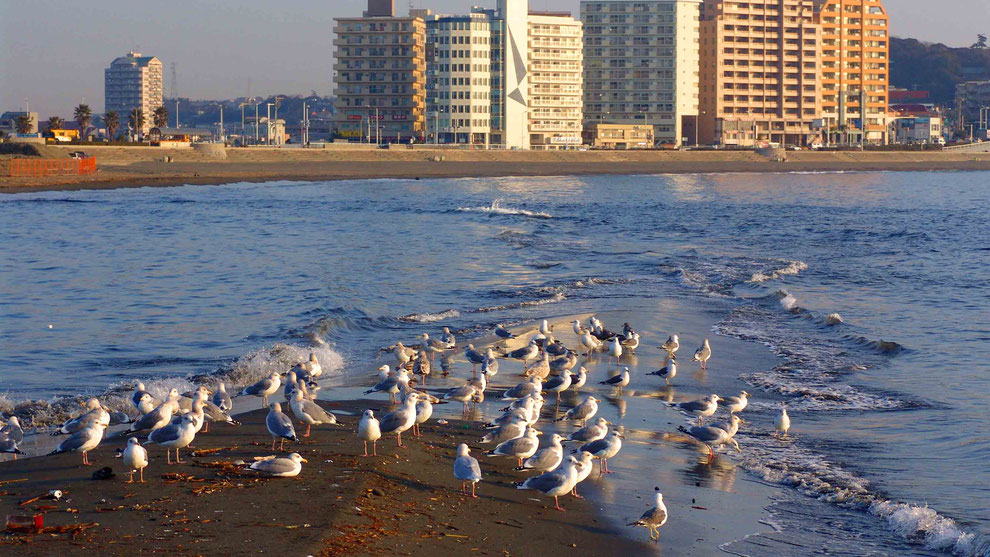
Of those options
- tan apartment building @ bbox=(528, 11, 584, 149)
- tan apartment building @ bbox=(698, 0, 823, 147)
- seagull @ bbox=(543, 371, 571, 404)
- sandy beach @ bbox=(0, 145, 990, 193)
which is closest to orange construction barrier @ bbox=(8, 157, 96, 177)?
sandy beach @ bbox=(0, 145, 990, 193)

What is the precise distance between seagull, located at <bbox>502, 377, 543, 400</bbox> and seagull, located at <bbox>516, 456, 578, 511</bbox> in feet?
9.69

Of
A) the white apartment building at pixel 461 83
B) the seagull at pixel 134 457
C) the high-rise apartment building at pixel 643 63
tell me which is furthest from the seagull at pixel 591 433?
the high-rise apartment building at pixel 643 63

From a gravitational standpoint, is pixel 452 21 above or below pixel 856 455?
above

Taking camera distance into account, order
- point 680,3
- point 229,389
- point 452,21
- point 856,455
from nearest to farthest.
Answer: point 856,455 < point 229,389 < point 452,21 < point 680,3

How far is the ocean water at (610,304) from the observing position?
29.8 ft

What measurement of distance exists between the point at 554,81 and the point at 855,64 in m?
52.2

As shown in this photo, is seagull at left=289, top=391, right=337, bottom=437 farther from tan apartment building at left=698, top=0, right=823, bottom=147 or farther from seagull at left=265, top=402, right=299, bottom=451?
tan apartment building at left=698, top=0, right=823, bottom=147

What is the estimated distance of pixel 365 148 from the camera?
99.9 metres

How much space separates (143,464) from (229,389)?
14.5 ft

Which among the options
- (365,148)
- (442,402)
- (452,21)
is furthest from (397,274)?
(452,21)

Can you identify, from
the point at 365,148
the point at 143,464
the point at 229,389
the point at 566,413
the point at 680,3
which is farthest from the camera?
the point at 680,3

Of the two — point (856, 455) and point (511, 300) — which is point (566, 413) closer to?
point (856, 455)

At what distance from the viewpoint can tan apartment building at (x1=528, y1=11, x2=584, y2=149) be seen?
5039 inches

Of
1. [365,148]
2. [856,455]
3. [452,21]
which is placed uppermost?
[452,21]
